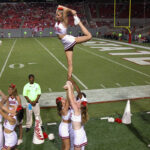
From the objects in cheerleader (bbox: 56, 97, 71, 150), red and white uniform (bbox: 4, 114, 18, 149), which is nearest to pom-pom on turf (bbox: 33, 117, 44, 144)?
red and white uniform (bbox: 4, 114, 18, 149)

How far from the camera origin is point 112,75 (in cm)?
1280

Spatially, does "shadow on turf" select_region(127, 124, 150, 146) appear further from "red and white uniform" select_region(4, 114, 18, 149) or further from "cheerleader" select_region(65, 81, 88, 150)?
"red and white uniform" select_region(4, 114, 18, 149)

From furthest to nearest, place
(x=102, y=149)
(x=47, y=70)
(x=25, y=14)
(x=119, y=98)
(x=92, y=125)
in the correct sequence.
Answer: (x=25, y=14) → (x=47, y=70) → (x=119, y=98) → (x=92, y=125) → (x=102, y=149)

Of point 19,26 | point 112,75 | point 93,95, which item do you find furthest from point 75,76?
point 19,26

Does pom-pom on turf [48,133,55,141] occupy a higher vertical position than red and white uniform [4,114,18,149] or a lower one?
Answer: lower

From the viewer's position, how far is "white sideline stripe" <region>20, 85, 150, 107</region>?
890 cm

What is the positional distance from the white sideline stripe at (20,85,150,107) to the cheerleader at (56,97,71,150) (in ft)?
13.8

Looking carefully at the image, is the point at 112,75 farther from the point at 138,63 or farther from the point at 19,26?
the point at 19,26

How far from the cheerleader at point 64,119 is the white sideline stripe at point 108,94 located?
13.8 feet

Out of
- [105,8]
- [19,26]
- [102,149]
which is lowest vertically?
[102,149]

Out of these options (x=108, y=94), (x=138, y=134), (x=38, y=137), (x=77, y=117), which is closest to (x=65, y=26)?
(x=77, y=117)

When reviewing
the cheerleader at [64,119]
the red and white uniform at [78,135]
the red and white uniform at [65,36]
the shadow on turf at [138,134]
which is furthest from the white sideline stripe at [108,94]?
the red and white uniform at [65,36]

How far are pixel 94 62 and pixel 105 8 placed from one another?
3581 cm

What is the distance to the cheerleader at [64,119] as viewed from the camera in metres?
4.06
